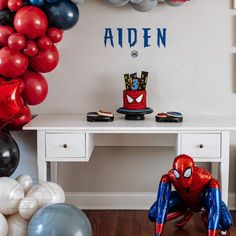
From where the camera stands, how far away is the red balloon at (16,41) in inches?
113

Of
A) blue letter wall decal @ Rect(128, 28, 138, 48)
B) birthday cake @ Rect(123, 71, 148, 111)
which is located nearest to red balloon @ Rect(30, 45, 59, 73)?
birthday cake @ Rect(123, 71, 148, 111)

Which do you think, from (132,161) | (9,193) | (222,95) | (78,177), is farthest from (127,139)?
(9,193)

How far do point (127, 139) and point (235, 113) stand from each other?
76cm

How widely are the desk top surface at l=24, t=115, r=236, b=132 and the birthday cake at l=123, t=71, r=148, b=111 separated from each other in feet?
0.33

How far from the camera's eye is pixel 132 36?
347cm

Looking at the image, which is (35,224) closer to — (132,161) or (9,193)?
(9,193)

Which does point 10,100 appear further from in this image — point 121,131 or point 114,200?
point 114,200

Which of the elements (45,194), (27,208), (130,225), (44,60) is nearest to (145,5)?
(44,60)

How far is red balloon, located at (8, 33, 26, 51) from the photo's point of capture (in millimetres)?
2875

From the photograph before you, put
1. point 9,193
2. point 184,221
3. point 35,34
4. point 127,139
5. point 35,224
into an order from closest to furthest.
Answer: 1. point 35,224
2. point 9,193
3. point 35,34
4. point 184,221
5. point 127,139

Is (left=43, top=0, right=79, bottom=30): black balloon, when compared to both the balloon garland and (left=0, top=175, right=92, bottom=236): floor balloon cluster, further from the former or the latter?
(left=0, top=175, right=92, bottom=236): floor balloon cluster

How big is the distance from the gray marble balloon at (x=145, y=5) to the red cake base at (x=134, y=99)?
1.78 ft

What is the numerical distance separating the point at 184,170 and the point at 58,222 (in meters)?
0.93

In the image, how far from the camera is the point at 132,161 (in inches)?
143
